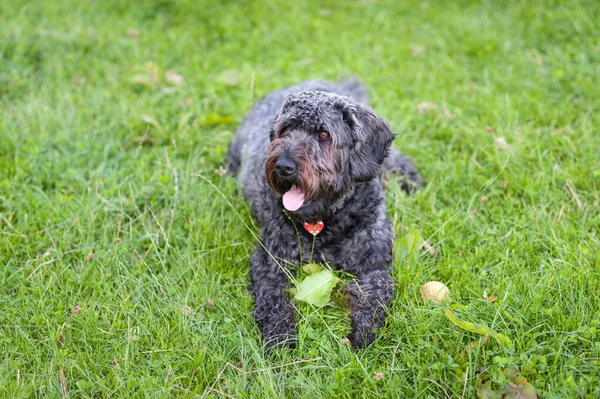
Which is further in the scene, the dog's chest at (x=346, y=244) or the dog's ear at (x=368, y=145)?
the dog's chest at (x=346, y=244)

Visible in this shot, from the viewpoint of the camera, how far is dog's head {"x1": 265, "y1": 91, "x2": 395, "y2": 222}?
3.60 m

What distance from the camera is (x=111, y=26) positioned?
7551 mm

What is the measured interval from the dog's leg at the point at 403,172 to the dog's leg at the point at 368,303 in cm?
134

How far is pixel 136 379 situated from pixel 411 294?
192cm

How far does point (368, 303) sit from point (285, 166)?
1.11 meters

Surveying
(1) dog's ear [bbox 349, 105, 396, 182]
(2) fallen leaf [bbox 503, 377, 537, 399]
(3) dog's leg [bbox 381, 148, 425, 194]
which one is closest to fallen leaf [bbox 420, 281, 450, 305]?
(2) fallen leaf [bbox 503, 377, 537, 399]

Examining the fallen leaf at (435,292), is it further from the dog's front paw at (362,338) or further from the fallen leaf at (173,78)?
the fallen leaf at (173,78)

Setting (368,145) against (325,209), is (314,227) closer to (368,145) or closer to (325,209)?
(325,209)

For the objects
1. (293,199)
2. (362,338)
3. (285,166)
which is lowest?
(362,338)

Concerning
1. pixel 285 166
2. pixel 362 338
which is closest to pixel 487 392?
pixel 362 338

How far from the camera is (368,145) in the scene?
3803 mm

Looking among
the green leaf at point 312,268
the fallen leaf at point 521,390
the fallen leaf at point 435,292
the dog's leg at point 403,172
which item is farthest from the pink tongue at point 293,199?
the fallen leaf at point 521,390

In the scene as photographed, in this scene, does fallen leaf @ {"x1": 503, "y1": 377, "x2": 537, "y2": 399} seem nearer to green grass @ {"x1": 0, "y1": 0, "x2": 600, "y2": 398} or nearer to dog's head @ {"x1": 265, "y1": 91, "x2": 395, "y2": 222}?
green grass @ {"x1": 0, "y1": 0, "x2": 600, "y2": 398}

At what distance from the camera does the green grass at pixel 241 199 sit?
10.8 ft
